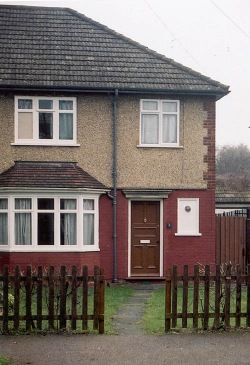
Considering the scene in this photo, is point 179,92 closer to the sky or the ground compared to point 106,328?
closer to the sky

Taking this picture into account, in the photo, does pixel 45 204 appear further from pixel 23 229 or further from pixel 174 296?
pixel 174 296

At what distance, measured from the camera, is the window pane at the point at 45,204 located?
16938 millimetres

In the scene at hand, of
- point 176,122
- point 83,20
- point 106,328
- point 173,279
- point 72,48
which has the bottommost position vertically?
point 106,328

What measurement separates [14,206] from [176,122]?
552cm

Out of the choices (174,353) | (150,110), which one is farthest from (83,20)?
(174,353)

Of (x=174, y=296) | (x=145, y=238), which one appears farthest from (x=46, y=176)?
(x=174, y=296)

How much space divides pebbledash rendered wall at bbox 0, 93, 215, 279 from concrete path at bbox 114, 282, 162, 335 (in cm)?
156

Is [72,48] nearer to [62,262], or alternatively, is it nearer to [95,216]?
[95,216]

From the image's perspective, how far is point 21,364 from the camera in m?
7.55

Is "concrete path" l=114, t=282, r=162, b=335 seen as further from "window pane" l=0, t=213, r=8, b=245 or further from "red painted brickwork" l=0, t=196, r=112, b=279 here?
"window pane" l=0, t=213, r=8, b=245

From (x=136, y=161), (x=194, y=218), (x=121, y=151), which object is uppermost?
(x=121, y=151)

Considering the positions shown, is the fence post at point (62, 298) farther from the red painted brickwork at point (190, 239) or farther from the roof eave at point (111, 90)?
the roof eave at point (111, 90)

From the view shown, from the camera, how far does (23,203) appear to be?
16922mm

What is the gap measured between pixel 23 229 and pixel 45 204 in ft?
3.15
